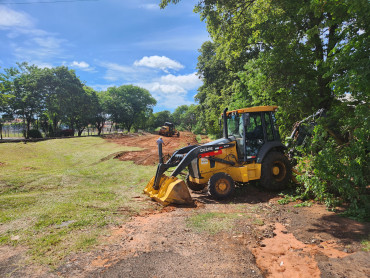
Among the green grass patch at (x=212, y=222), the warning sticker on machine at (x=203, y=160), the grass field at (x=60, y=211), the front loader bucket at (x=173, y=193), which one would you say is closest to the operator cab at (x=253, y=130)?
the warning sticker on machine at (x=203, y=160)

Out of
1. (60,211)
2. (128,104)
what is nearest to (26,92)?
(128,104)

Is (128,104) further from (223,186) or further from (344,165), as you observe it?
(344,165)

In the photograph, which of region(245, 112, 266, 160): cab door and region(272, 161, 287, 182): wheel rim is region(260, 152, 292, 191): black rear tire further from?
region(245, 112, 266, 160): cab door

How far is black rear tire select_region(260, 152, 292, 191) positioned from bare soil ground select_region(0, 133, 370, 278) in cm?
187

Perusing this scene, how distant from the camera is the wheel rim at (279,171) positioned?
26.8ft

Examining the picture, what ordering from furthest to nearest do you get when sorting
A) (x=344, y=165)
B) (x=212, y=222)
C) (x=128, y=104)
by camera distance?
(x=128, y=104)
(x=344, y=165)
(x=212, y=222)

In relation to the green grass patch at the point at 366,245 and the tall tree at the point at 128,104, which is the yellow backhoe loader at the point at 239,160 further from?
the tall tree at the point at 128,104

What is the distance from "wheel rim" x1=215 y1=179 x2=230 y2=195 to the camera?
24.3 feet

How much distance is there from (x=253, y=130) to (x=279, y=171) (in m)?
1.77

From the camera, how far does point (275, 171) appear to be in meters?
8.16

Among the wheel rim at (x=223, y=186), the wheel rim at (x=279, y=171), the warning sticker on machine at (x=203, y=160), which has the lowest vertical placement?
the wheel rim at (x=223, y=186)

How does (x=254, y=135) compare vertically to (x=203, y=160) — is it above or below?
above

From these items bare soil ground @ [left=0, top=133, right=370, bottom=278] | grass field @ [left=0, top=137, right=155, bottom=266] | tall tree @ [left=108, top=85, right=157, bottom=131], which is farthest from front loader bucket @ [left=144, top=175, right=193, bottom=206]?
tall tree @ [left=108, top=85, right=157, bottom=131]

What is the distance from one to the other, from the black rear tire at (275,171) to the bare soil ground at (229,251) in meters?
1.87
